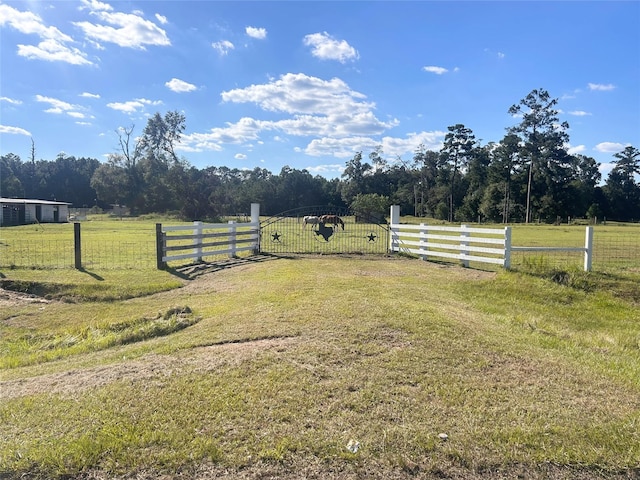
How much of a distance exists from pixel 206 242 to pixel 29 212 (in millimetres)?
41622

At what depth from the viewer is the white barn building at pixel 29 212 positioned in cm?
4150

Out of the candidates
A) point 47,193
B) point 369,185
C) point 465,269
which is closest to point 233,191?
point 369,185

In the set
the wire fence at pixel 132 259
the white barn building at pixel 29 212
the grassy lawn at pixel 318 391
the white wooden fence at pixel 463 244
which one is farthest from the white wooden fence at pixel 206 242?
the white barn building at pixel 29 212

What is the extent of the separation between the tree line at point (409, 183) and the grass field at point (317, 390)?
156 ft

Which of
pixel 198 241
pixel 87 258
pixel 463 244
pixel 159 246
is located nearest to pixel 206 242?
pixel 198 241

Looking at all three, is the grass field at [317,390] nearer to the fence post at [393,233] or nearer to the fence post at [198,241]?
the fence post at [198,241]

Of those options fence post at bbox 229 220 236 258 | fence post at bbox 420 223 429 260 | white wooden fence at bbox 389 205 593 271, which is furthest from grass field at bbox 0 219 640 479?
fence post at bbox 229 220 236 258

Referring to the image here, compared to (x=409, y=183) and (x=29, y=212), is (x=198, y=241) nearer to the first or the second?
(x=29, y=212)

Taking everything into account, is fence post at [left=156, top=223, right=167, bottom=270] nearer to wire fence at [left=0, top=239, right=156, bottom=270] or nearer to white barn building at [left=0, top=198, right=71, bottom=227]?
wire fence at [left=0, top=239, right=156, bottom=270]

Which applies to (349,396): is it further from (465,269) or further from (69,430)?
(465,269)

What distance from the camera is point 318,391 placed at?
379 cm

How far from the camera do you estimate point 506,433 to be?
3.25 metres

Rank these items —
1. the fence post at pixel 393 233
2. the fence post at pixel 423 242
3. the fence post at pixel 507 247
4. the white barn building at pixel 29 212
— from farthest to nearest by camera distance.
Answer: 1. the white barn building at pixel 29 212
2. the fence post at pixel 393 233
3. the fence post at pixel 423 242
4. the fence post at pixel 507 247

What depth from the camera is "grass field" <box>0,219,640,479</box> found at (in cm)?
294
